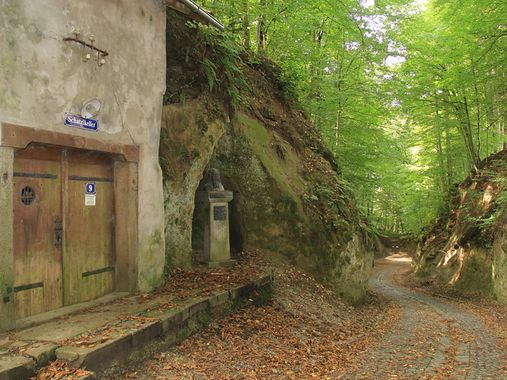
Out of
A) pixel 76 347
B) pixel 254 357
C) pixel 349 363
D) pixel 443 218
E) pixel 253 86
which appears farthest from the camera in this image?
pixel 443 218

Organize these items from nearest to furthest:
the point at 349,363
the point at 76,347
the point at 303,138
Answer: the point at 76,347 < the point at 349,363 < the point at 303,138

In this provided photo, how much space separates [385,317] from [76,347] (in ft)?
29.9

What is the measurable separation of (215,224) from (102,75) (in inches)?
155

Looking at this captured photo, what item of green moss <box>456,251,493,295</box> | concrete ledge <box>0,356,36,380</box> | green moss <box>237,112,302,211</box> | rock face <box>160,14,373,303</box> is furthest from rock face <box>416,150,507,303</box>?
concrete ledge <box>0,356,36,380</box>

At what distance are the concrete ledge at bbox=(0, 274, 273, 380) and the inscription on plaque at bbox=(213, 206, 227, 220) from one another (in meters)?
1.89

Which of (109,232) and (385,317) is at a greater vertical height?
(109,232)

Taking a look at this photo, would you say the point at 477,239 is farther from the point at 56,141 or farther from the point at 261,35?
the point at 56,141

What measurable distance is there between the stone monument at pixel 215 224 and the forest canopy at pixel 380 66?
5.33m

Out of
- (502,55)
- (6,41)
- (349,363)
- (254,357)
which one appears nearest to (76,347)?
(254,357)

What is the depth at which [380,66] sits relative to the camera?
1802 cm

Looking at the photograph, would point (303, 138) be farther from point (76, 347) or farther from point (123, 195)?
point (76, 347)

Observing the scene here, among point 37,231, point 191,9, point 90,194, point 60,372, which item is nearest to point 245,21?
point 191,9

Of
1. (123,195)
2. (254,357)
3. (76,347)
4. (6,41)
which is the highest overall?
(6,41)

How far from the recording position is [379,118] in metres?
18.3
